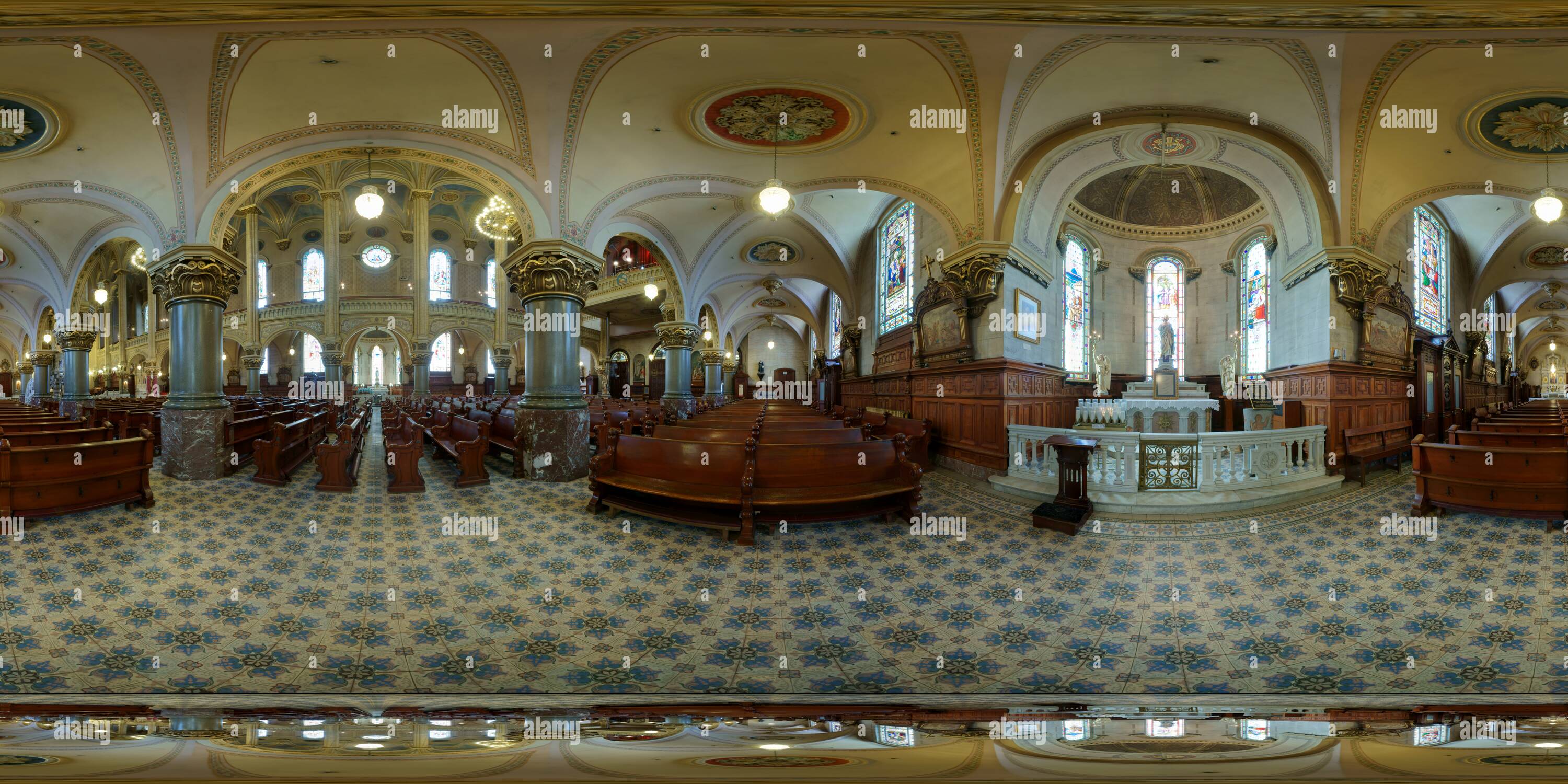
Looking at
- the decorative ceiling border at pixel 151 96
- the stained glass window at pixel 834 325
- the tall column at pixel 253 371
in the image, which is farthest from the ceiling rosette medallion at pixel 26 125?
the stained glass window at pixel 834 325

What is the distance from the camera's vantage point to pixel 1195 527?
18.6 ft

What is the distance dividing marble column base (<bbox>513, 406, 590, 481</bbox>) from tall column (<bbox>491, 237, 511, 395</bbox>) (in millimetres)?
12778

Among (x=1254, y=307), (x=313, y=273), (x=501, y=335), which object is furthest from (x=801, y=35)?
(x=313, y=273)

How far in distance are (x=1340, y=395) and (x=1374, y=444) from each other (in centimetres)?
89

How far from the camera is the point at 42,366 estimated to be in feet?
63.5

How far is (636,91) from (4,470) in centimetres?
677

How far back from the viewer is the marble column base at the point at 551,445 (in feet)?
27.1

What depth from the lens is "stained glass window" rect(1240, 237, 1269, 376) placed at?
13930mm

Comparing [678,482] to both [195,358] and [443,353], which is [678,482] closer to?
[195,358]

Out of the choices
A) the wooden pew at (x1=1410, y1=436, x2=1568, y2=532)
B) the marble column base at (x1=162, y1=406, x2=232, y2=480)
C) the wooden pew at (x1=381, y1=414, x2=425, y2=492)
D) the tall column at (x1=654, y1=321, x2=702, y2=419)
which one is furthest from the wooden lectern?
the marble column base at (x1=162, y1=406, x2=232, y2=480)

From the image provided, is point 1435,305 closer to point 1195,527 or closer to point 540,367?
point 1195,527

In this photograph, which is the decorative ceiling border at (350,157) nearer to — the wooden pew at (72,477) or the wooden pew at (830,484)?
the wooden pew at (72,477)

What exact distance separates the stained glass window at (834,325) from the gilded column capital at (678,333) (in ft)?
19.9

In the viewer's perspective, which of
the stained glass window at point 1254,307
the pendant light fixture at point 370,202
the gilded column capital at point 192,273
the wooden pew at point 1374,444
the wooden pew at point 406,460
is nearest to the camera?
the wooden pew at point 406,460
